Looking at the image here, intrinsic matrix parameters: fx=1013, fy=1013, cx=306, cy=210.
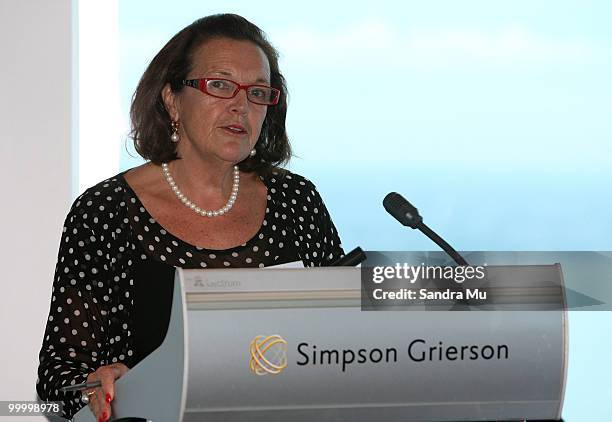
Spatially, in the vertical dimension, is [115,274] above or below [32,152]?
below

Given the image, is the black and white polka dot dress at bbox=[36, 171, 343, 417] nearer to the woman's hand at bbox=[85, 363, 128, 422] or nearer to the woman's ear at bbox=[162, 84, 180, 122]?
the woman's ear at bbox=[162, 84, 180, 122]

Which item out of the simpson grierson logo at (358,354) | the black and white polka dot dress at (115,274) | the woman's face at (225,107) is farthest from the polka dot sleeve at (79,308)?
the simpson grierson logo at (358,354)

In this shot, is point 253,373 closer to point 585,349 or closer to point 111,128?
point 111,128

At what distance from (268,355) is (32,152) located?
81.5 inches

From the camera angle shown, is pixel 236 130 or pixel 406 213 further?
pixel 236 130

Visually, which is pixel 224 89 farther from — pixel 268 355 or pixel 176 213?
pixel 268 355

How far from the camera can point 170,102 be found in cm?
214

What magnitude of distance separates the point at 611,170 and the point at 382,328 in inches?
140

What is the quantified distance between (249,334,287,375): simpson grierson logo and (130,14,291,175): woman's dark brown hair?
0.99m

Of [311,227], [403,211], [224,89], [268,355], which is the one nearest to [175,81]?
[224,89]

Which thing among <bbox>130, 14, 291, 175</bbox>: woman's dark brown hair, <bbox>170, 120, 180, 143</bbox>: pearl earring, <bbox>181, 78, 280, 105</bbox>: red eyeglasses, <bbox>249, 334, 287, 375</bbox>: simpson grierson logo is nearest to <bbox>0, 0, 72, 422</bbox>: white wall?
<bbox>130, 14, 291, 175</bbox>: woman's dark brown hair

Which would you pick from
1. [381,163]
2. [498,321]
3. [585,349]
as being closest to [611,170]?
[585,349]

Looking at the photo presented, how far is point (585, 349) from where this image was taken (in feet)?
14.4

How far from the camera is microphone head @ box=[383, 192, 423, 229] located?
1432mm
